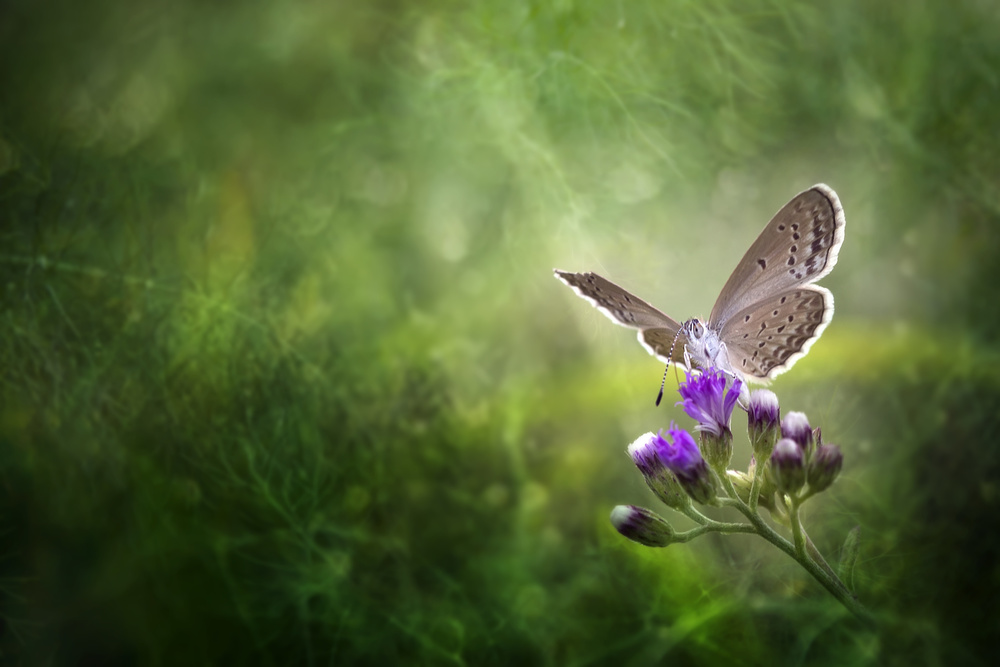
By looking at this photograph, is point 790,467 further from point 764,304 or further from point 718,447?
point 764,304

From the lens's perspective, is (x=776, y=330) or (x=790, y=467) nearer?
(x=790, y=467)

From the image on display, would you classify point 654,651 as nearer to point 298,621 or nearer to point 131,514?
point 298,621

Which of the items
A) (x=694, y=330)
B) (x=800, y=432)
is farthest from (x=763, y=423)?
(x=694, y=330)

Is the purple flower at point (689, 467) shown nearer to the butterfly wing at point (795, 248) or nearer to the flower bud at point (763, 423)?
the flower bud at point (763, 423)

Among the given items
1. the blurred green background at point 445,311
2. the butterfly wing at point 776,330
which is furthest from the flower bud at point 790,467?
the blurred green background at point 445,311

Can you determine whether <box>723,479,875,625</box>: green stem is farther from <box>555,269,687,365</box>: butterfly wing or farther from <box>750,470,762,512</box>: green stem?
<box>555,269,687,365</box>: butterfly wing

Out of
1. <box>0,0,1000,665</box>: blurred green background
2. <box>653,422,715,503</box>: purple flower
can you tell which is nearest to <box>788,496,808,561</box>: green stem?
<box>653,422,715,503</box>: purple flower
